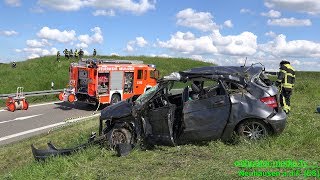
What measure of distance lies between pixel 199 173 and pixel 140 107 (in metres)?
2.64

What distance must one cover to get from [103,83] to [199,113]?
1323 centimetres

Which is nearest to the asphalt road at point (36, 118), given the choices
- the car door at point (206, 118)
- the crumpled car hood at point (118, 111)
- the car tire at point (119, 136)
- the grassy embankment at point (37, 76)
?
the grassy embankment at point (37, 76)

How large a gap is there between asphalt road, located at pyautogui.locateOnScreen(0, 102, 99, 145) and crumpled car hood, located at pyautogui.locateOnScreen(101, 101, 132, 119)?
6062mm

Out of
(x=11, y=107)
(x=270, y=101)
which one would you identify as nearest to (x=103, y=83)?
(x=11, y=107)

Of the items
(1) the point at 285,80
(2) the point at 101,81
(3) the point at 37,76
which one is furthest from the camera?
(3) the point at 37,76

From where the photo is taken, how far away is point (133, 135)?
27.6ft

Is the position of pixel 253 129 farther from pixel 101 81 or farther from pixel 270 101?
pixel 101 81

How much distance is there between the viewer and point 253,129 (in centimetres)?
805

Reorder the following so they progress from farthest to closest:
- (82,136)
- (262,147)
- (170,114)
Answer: (82,136)
(170,114)
(262,147)

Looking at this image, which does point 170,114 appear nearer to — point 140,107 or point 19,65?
point 140,107

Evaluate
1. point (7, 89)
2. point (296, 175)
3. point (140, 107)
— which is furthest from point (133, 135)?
point (7, 89)

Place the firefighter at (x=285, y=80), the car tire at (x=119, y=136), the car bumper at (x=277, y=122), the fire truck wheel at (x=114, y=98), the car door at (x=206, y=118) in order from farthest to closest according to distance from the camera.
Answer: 1. the fire truck wheel at (x=114, y=98)
2. the firefighter at (x=285, y=80)
3. the car tire at (x=119, y=136)
4. the car door at (x=206, y=118)
5. the car bumper at (x=277, y=122)

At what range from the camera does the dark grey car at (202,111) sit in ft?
26.3

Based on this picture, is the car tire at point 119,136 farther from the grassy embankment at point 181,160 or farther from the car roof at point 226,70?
the car roof at point 226,70
